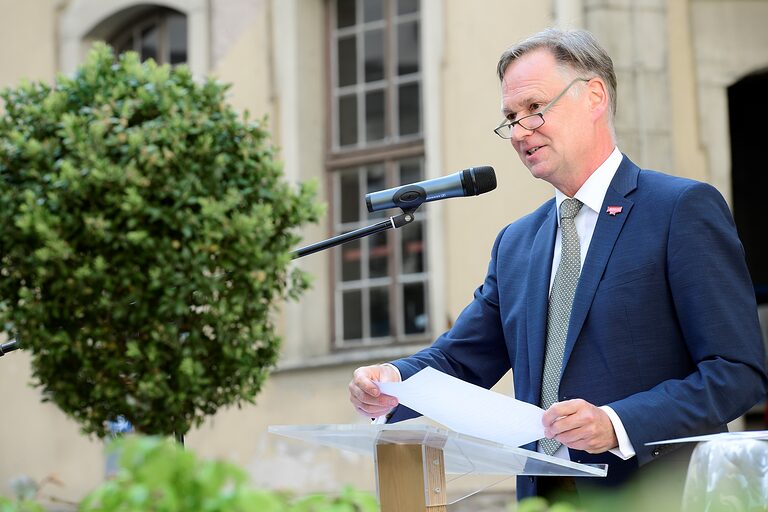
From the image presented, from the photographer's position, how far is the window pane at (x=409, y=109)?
11328 mm

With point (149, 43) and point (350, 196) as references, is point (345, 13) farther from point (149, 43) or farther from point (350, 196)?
point (149, 43)

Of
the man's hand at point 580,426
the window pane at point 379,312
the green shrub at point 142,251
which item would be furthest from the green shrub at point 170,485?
the window pane at point 379,312

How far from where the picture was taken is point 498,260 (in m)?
3.67

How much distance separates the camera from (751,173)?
14156 mm

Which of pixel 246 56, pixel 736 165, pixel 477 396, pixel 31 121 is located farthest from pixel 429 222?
pixel 477 396

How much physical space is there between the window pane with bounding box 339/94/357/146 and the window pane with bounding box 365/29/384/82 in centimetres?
25

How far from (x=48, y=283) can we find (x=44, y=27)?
6149 millimetres

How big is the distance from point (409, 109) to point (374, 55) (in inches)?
25.3

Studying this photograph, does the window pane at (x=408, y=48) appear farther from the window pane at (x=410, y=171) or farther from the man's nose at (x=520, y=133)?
the man's nose at (x=520, y=133)

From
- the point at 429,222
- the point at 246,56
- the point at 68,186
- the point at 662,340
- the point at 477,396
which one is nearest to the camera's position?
the point at 477,396

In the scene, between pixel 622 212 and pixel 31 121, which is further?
pixel 31 121

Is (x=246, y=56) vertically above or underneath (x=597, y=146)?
above

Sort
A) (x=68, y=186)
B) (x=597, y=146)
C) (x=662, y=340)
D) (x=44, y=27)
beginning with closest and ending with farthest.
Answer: (x=662, y=340)
(x=597, y=146)
(x=68, y=186)
(x=44, y=27)

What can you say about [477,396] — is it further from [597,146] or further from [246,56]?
[246,56]
